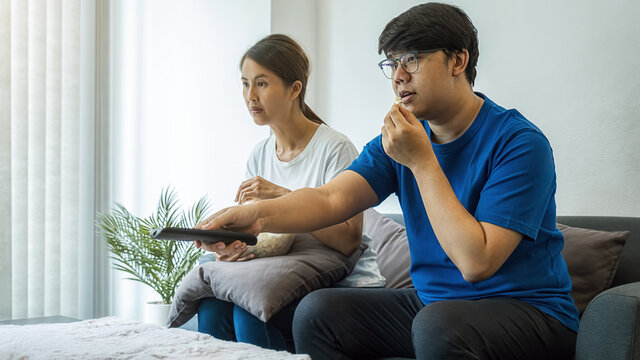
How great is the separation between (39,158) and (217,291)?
201 cm

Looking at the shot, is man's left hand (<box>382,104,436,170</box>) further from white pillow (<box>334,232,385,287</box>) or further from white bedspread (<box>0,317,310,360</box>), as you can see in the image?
white pillow (<box>334,232,385,287</box>)

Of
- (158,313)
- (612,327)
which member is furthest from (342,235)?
(158,313)

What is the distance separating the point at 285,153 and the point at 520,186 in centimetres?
101

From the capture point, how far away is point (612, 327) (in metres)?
1.03

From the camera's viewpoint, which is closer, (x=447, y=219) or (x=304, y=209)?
(x=447, y=219)

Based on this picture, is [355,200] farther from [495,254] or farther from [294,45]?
[294,45]

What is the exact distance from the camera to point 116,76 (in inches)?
142

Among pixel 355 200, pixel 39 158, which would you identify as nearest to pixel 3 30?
pixel 39 158

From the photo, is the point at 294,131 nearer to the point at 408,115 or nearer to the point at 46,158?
the point at 408,115

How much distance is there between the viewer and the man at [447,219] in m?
1.10

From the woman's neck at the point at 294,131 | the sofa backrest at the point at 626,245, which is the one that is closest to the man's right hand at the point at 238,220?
the woman's neck at the point at 294,131

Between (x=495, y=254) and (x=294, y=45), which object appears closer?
(x=495, y=254)

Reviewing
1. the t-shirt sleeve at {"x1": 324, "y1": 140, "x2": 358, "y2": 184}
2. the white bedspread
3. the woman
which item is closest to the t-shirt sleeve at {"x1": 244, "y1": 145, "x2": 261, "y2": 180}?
the woman

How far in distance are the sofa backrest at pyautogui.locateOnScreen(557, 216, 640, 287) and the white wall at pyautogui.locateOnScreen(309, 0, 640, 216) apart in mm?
222
